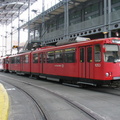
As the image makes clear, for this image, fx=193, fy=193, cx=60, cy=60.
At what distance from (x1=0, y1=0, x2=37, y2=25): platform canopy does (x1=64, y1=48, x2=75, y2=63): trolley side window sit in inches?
1245

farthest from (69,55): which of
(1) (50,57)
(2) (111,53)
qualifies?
(2) (111,53)

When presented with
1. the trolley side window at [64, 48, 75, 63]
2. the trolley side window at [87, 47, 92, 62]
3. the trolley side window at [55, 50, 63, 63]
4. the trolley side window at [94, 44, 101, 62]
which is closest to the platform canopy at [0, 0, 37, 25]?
the trolley side window at [55, 50, 63, 63]

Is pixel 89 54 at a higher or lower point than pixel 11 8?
lower

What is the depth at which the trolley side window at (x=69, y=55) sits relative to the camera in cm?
1240

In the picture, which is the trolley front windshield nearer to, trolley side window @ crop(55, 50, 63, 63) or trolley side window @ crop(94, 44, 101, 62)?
trolley side window @ crop(94, 44, 101, 62)

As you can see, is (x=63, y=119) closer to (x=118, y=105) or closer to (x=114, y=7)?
(x=118, y=105)

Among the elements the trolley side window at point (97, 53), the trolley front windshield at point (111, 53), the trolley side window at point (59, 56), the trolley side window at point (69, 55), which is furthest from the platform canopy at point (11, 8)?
the trolley front windshield at point (111, 53)

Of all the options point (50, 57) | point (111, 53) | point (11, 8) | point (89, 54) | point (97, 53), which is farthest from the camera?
point (11, 8)

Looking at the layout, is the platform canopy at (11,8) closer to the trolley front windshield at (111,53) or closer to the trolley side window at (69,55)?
the trolley side window at (69,55)

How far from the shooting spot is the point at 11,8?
172ft

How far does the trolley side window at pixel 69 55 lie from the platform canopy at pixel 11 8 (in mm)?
31616

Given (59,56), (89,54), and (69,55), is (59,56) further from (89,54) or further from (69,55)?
(89,54)

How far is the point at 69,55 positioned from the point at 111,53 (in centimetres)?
331

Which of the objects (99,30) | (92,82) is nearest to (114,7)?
(99,30)
